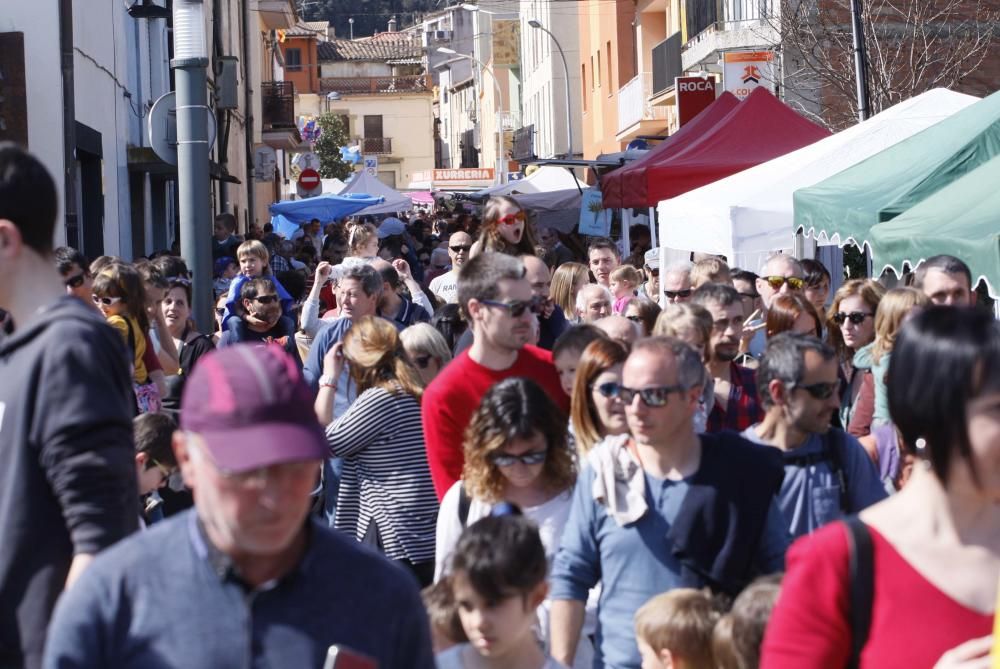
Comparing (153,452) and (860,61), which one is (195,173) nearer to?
(153,452)

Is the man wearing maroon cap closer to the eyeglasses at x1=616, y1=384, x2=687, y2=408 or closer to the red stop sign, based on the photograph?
the eyeglasses at x1=616, y1=384, x2=687, y2=408

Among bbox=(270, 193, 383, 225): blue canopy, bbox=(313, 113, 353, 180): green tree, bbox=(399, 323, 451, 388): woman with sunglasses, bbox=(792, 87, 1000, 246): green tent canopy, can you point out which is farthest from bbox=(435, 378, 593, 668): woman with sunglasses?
bbox=(313, 113, 353, 180): green tree

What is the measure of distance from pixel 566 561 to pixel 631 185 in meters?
12.3

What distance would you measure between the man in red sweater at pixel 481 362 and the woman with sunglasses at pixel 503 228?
294 centimetres

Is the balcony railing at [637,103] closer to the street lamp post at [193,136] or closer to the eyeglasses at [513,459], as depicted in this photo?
the street lamp post at [193,136]

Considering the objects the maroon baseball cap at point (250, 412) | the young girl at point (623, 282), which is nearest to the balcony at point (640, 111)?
the young girl at point (623, 282)

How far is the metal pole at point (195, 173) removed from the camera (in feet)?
33.9

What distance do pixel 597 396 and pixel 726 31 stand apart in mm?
24254

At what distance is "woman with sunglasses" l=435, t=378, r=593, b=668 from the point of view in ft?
16.6

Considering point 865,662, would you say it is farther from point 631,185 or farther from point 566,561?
point 631,185

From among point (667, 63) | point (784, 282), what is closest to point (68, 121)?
point (784, 282)

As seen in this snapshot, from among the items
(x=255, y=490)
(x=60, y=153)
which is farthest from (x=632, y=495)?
(x=60, y=153)

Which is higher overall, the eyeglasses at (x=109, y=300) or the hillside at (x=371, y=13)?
the hillside at (x=371, y=13)

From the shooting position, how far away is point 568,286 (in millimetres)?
9828
